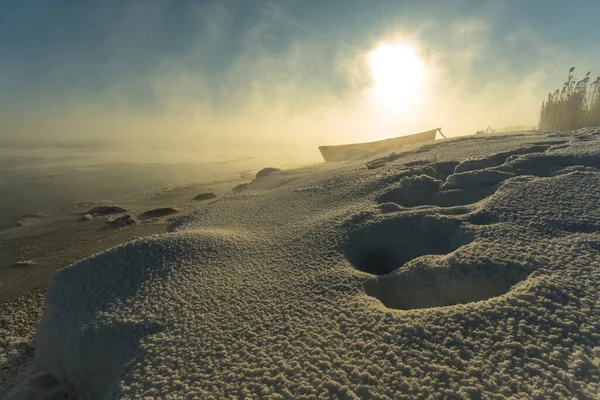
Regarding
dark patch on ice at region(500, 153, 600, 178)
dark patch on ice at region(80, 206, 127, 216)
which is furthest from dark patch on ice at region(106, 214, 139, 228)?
dark patch on ice at region(500, 153, 600, 178)

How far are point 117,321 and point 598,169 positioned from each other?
12.0 feet

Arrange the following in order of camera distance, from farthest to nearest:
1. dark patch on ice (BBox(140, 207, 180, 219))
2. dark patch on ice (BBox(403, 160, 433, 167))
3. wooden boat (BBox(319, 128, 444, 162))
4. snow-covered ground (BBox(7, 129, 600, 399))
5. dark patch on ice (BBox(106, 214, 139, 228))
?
wooden boat (BBox(319, 128, 444, 162)), dark patch on ice (BBox(140, 207, 180, 219)), dark patch on ice (BBox(106, 214, 139, 228)), dark patch on ice (BBox(403, 160, 433, 167)), snow-covered ground (BBox(7, 129, 600, 399))

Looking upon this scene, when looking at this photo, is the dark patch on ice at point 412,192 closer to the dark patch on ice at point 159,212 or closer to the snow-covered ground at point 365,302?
the snow-covered ground at point 365,302

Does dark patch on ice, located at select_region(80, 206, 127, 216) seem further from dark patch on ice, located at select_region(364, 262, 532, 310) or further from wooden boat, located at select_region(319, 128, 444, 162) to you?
wooden boat, located at select_region(319, 128, 444, 162)

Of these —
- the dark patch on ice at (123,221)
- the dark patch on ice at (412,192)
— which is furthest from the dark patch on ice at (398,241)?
the dark patch on ice at (123,221)

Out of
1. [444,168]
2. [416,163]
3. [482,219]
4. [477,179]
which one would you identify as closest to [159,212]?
[416,163]

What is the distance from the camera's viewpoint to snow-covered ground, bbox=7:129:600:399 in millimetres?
1197

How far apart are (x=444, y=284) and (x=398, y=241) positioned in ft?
1.89

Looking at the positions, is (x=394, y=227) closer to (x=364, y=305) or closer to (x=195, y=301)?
(x=364, y=305)

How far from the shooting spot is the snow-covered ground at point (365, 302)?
1197 millimetres

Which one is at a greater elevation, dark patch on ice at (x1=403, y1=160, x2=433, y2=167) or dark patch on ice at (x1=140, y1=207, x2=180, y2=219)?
dark patch on ice at (x1=403, y1=160, x2=433, y2=167)

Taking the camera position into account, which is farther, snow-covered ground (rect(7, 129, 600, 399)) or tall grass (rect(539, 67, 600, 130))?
tall grass (rect(539, 67, 600, 130))

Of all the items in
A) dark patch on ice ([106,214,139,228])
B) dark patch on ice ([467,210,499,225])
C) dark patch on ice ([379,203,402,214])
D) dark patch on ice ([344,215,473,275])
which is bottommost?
dark patch on ice ([106,214,139,228])

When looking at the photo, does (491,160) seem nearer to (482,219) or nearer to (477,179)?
(477,179)
